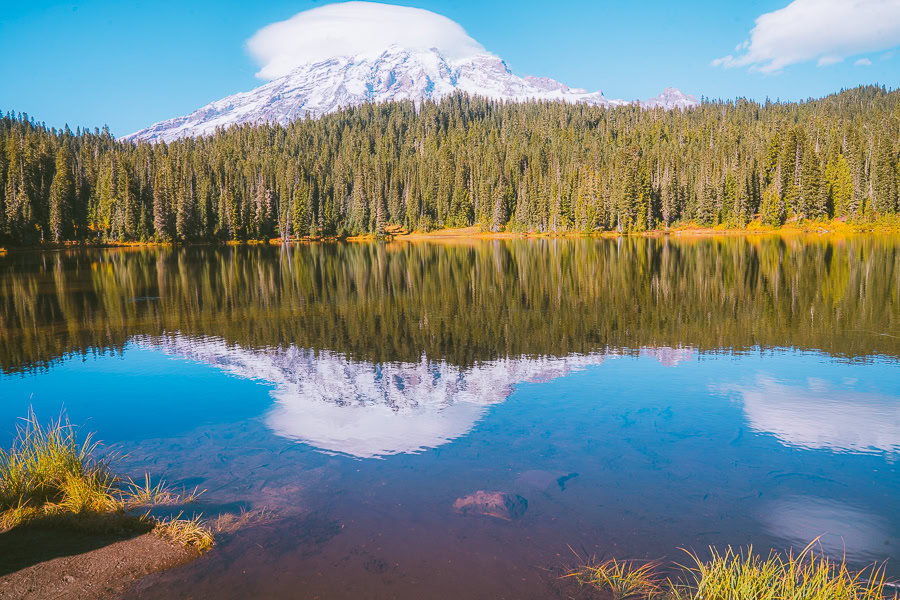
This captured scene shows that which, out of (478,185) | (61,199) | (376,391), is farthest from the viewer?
(478,185)

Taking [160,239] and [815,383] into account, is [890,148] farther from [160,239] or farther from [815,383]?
[160,239]

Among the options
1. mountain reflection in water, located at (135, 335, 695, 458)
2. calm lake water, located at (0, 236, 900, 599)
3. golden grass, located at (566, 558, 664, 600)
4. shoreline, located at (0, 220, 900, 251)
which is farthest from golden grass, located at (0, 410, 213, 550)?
shoreline, located at (0, 220, 900, 251)

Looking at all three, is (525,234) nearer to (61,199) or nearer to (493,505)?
(61,199)

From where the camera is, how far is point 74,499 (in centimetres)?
840

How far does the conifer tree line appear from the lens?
10800cm

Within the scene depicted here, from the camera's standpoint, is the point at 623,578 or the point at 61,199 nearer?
the point at 623,578

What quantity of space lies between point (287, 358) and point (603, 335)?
446 inches

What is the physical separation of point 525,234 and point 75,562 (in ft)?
403

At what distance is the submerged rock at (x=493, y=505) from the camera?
8.70 m

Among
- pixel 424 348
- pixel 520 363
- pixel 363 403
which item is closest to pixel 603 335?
pixel 520 363

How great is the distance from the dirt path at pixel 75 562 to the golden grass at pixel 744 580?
5.20 meters

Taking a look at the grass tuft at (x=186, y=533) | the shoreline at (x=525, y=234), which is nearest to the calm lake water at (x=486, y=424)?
the grass tuft at (x=186, y=533)

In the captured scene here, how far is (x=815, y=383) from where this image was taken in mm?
15086

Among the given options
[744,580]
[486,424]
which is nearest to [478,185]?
[486,424]
